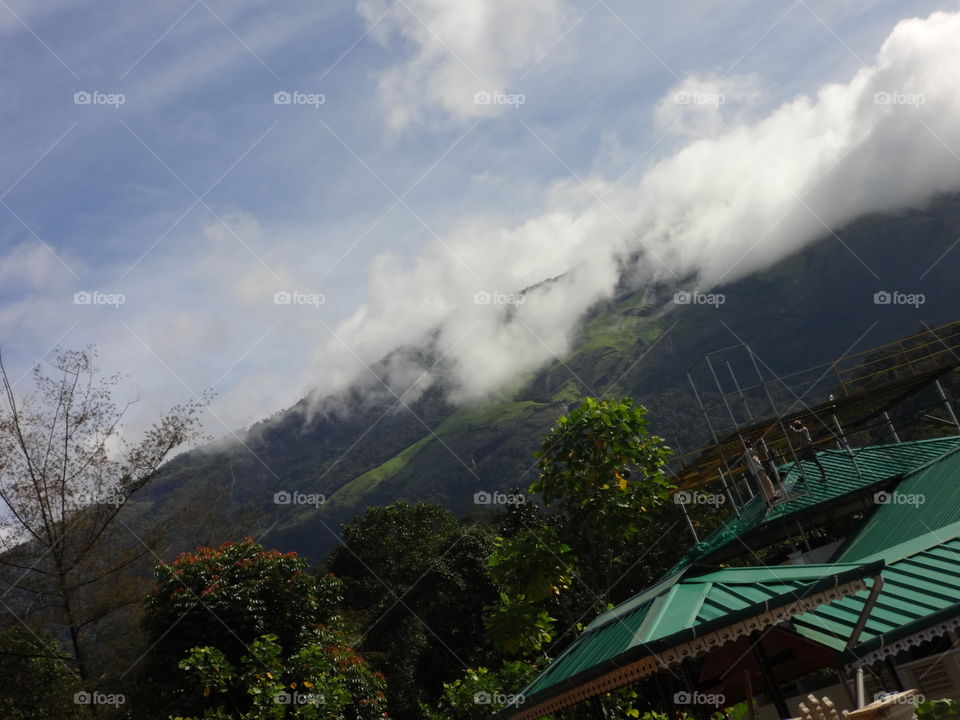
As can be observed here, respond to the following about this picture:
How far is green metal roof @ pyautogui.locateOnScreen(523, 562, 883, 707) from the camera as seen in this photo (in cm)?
792

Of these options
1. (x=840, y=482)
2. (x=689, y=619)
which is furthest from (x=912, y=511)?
(x=689, y=619)

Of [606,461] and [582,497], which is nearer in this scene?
[606,461]

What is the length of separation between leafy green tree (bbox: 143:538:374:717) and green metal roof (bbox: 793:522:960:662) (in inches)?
421

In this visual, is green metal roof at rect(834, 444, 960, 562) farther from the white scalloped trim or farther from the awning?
the awning

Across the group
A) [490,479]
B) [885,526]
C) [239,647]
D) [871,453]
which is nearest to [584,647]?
[885,526]

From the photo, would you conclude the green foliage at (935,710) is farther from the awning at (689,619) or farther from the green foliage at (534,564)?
the green foliage at (534,564)

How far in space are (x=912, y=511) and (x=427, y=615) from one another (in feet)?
95.8

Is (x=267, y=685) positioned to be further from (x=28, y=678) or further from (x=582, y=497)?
(x=28, y=678)

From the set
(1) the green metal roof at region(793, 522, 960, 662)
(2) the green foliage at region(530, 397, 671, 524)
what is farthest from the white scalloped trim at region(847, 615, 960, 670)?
(2) the green foliage at region(530, 397, 671, 524)

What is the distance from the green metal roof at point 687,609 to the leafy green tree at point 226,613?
8.91 meters

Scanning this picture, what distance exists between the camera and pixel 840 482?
59.2 ft

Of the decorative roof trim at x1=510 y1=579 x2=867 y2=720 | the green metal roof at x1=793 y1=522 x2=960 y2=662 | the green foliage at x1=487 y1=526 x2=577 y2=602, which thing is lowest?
the green metal roof at x1=793 y1=522 x2=960 y2=662

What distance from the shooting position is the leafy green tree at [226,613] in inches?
686

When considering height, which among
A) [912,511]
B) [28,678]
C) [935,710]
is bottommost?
[935,710]
